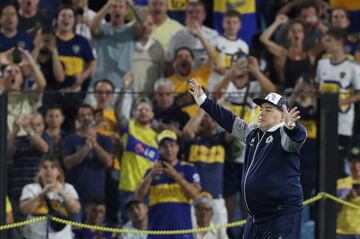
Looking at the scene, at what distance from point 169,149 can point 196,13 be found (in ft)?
8.31

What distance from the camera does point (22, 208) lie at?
41.1 ft

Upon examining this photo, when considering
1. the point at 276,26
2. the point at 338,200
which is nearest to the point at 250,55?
the point at 276,26

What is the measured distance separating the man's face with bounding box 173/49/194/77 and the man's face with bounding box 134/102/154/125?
1.27 meters

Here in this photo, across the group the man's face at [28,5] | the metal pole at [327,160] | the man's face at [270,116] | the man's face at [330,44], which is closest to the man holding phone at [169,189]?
the metal pole at [327,160]

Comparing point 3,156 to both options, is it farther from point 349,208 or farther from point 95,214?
point 349,208

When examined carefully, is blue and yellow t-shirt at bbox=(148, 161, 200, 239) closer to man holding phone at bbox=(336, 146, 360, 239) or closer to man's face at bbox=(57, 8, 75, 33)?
man holding phone at bbox=(336, 146, 360, 239)

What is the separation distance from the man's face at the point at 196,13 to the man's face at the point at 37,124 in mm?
2795

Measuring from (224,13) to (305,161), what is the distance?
2724mm

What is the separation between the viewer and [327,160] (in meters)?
12.8

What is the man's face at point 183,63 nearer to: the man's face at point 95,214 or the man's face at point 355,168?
the man's face at point 95,214

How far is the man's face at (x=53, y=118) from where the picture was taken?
12.7 metres

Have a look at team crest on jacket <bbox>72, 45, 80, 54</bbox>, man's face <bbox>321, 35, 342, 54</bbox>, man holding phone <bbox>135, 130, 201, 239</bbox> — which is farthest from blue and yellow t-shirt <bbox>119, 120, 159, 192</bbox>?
man's face <bbox>321, 35, 342, 54</bbox>

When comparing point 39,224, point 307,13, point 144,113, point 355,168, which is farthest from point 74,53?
point 355,168

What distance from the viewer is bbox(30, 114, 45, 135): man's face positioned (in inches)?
496
